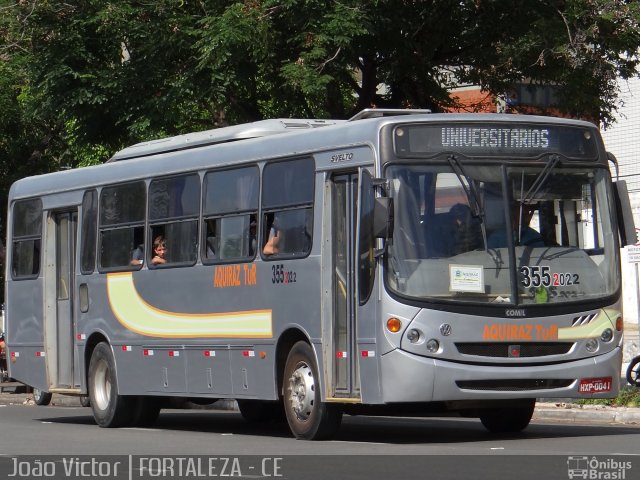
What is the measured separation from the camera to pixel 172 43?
22.7m

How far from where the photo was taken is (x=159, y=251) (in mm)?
18609

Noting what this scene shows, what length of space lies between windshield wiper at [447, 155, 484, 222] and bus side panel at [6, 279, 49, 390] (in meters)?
8.05

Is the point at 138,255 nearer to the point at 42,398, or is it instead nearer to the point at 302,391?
the point at 302,391

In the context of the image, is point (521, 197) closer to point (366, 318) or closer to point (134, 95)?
point (366, 318)

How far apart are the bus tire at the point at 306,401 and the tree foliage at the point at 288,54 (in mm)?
6627

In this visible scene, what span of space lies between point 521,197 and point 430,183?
909mm

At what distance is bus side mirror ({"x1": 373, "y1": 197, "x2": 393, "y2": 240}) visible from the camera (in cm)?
1430

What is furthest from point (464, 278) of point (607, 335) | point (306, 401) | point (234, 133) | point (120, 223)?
point (120, 223)

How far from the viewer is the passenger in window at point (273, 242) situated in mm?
16344

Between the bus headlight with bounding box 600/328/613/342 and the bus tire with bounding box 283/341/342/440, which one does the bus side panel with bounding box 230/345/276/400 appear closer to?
the bus tire with bounding box 283/341/342/440

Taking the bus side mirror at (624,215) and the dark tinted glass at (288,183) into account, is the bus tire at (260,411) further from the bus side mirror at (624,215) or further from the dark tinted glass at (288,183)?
the bus side mirror at (624,215)

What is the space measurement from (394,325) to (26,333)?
8.45 metres

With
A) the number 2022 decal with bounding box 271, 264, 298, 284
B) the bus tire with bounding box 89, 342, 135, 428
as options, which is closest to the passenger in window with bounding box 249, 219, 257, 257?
the number 2022 decal with bounding box 271, 264, 298, 284

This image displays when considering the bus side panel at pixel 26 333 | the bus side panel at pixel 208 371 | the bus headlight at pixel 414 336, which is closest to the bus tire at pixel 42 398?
the bus side panel at pixel 26 333
